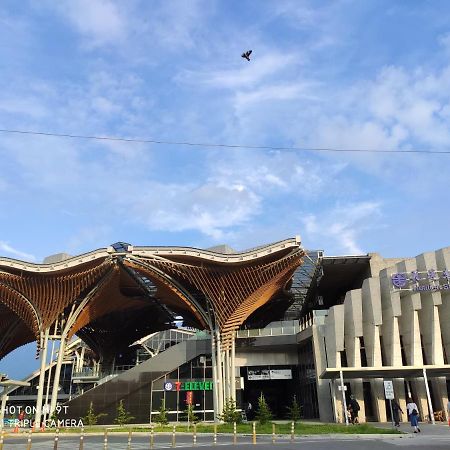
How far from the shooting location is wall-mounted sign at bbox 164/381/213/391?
41688 millimetres

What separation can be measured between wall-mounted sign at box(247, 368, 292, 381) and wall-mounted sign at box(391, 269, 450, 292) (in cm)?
1729

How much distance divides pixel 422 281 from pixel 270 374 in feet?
62.9

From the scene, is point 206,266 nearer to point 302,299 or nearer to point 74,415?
point 74,415

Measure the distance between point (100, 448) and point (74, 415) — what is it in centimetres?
2448

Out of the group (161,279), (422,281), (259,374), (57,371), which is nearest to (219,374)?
(259,374)

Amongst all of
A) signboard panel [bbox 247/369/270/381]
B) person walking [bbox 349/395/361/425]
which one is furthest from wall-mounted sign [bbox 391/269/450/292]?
signboard panel [bbox 247/369/270/381]

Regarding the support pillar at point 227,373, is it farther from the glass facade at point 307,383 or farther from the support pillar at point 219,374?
the glass facade at point 307,383

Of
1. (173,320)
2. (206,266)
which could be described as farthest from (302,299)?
(206,266)

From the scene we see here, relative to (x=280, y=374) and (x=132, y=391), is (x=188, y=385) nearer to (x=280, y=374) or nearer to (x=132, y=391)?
(x=132, y=391)

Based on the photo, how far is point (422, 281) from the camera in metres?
31.8

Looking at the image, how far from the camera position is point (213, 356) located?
133ft

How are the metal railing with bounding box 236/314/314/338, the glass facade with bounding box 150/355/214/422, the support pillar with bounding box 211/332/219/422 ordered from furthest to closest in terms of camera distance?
1. the metal railing with bounding box 236/314/314/338
2. the glass facade with bounding box 150/355/214/422
3. the support pillar with bounding box 211/332/219/422

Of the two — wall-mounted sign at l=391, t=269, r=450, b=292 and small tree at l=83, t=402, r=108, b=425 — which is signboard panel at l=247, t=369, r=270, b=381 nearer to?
small tree at l=83, t=402, r=108, b=425

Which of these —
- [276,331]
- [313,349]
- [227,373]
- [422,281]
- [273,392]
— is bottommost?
[273,392]
